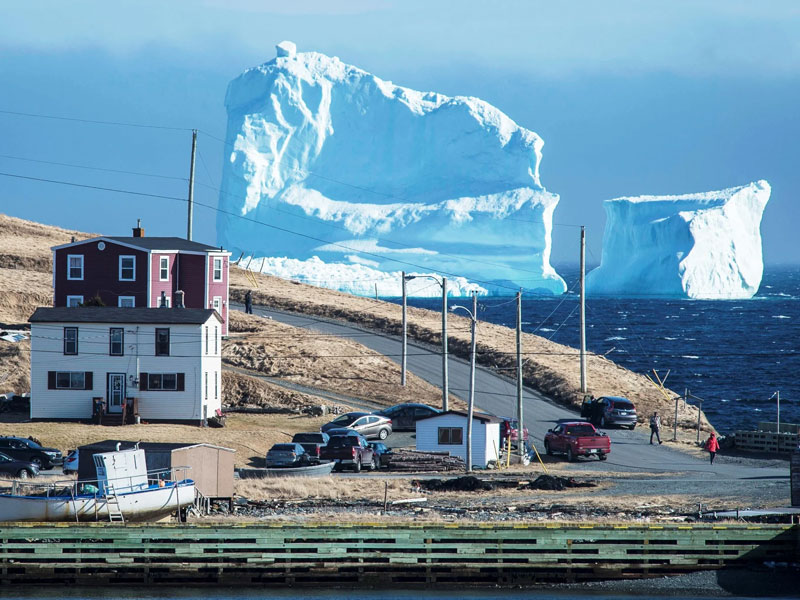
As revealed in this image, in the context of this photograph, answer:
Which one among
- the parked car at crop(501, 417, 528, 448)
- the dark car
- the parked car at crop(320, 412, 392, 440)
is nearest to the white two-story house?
the parked car at crop(320, 412, 392, 440)

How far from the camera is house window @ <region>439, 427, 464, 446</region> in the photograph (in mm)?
44750

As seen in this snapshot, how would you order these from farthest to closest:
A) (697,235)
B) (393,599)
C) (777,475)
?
(697,235) < (777,475) < (393,599)

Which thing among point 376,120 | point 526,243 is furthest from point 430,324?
point 376,120

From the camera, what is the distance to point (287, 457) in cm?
4050

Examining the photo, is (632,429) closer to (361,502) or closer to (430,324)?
(361,502)

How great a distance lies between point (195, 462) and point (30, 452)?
9.78 metres

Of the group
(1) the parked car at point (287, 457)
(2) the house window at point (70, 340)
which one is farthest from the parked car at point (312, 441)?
(2) the house window at point (70, 340)

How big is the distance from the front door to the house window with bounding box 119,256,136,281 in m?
11.3

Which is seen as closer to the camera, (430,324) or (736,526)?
(736,526)

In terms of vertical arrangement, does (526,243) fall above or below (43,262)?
above

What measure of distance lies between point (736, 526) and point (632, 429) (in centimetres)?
2352

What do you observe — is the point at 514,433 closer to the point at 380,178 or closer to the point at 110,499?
the point at 110,499

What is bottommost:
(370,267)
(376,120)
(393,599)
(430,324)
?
(393,599)

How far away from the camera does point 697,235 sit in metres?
136
